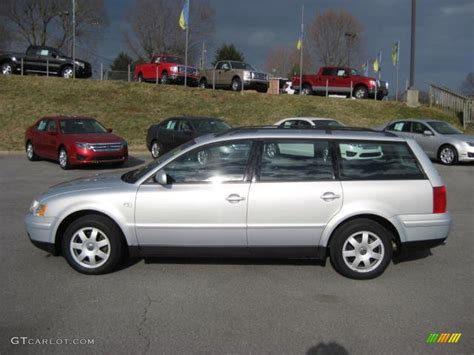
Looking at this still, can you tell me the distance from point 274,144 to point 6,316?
9.60ft

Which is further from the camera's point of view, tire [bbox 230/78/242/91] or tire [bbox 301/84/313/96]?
tire [bbox 301/84/313/96]

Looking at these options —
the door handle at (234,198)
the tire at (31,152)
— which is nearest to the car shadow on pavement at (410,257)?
the door handle at (234,198)

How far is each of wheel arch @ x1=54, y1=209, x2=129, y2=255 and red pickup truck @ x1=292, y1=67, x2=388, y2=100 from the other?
25435 mm

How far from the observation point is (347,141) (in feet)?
17.4

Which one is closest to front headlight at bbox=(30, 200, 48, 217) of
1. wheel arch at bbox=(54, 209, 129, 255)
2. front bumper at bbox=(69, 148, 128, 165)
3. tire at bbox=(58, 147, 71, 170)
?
wheel arch at bbox=(54, 209, 129, 255)

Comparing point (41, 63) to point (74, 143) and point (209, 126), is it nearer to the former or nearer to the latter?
point (209, 126)

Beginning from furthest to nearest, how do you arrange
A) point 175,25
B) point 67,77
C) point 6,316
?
point 175,25, point 67,77, point 6,316

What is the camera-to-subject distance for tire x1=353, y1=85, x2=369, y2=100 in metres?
28.8

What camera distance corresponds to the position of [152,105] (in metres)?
26.1

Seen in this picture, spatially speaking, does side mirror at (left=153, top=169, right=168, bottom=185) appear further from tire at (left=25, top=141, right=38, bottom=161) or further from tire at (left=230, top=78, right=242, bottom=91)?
tire at (left=230, top=78, right=242, bottom=91)

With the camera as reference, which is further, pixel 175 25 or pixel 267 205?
pixel 175 25

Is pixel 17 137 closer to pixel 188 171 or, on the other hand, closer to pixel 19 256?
pixel 19 256

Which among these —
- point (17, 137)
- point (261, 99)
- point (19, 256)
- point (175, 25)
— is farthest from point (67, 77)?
point (175, 25)

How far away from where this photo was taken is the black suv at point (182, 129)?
51.6 ft
